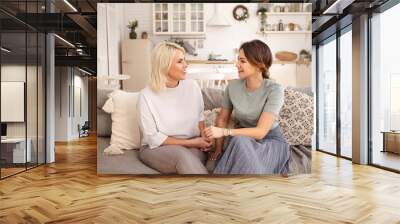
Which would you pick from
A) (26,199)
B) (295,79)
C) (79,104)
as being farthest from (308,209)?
(79,104)

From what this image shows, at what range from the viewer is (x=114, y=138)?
16.7ft

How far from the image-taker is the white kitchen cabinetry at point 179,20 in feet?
16.5

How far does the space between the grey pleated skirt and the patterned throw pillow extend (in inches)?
4.9

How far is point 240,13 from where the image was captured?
507 centimetres

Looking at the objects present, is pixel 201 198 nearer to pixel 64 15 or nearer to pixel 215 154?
pixel 215 154

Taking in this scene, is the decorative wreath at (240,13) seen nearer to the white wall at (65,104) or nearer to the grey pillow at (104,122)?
the grey pillow at (104,122)

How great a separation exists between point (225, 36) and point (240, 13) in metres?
0.35

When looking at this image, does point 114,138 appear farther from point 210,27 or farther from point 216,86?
point 210,27

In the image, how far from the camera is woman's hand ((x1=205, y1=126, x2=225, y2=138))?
4.70m

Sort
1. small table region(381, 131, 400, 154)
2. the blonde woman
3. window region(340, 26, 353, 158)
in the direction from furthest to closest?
window region(340, 26, 353, 158), small table region(381, 131, 400, 154), the blonde woman

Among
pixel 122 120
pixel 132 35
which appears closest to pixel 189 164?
pixel 122 120

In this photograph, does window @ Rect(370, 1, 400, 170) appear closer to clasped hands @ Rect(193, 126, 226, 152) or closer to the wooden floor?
the wooden floor

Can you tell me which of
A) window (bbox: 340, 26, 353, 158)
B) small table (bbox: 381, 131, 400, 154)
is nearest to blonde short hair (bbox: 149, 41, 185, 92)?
small table (bbox: 381, 131, 400, 154)

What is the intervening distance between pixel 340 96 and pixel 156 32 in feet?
13.9
